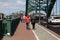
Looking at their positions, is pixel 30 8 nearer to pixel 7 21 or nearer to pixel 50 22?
pixel 50 22

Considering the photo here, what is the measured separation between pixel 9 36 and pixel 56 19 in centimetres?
2596

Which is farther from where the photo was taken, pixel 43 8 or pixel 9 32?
pixel 43 8

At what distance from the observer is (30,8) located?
12438 centimetres

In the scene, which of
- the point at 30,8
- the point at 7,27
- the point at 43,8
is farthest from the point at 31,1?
the point at 7,27

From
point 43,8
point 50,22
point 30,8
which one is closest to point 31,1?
point 30,8

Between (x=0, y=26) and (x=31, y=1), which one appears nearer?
(x=0, y=26)

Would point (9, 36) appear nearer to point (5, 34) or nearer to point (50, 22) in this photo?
point (5, 34)

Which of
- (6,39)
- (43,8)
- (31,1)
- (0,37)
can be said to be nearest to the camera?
(0,37)

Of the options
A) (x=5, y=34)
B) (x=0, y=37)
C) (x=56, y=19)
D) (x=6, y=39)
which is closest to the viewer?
(x=0, y=37)

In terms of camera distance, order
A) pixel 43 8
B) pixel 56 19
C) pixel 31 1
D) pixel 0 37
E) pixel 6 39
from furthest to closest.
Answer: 1. pixel 31 1
2. pixel 43 8
3. pixel 56 19
4. pixel 6 39
5. pixel 0 37

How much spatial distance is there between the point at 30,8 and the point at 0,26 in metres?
110

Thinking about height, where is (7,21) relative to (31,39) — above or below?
above

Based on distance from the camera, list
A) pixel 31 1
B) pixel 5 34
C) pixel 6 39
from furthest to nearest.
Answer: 1. pixel 31 1
2. pixel 5 34
3. pixel 6 39

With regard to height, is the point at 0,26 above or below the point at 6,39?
Answer: above
